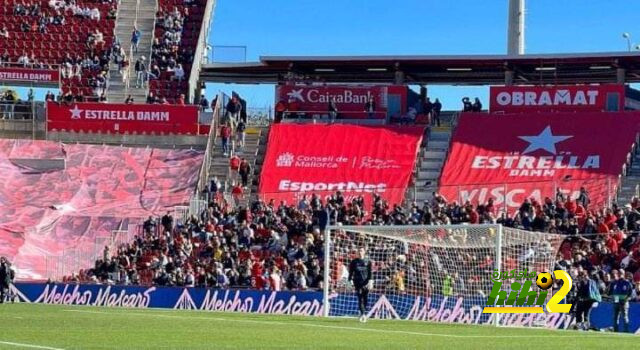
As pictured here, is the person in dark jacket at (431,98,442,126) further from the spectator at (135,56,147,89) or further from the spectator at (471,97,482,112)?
the spectator at (135,56,147,89)

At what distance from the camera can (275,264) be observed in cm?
4284

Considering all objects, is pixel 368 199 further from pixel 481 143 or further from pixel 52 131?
pixel 52 131

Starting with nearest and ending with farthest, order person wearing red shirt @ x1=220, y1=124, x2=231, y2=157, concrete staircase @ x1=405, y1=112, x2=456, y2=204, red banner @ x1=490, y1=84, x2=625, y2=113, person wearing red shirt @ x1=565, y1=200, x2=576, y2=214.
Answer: person wearing red shirt @ x1=565, y1=200, x2=576, y2=214, concrete staircase @ x1=405, y1=112, x2=456, y2=204, red banner @ x1=490, y1=84, x2=625, y2=113, person wearing red shirt @ x1=220, y1=124, x2=231, y2=157

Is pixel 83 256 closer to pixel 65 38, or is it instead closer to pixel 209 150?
pixel 209 150

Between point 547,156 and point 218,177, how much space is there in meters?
12.9

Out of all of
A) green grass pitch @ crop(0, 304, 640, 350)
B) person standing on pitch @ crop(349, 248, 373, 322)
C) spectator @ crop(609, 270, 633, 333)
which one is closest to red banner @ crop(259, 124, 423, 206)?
person standing on pitch @ crop(349, 248, 373, 322)

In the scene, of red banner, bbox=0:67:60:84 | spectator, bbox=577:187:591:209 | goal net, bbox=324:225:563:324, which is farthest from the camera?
red banner, bbox=0:67:60:84

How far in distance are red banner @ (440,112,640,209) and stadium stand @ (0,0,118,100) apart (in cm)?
1816

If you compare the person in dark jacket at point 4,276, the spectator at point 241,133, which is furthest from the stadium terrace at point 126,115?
the person in dark jacket at point 4,276

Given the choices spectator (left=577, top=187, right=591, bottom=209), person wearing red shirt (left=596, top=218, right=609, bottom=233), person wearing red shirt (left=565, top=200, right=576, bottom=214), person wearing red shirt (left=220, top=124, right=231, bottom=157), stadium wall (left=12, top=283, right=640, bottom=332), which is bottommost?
stadium wall (left=12, top=283, right=640, bottom=332)

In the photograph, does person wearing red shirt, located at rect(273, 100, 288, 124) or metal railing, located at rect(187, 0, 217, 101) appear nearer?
person wearing red shirt, located at rect(273, 100, 288, 124)

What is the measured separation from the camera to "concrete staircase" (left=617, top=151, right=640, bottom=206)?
45875mm

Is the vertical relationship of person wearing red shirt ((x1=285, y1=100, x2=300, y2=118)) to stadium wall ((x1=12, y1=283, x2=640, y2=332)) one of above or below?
above

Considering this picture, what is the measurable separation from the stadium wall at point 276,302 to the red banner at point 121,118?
Result: 41.8ft
